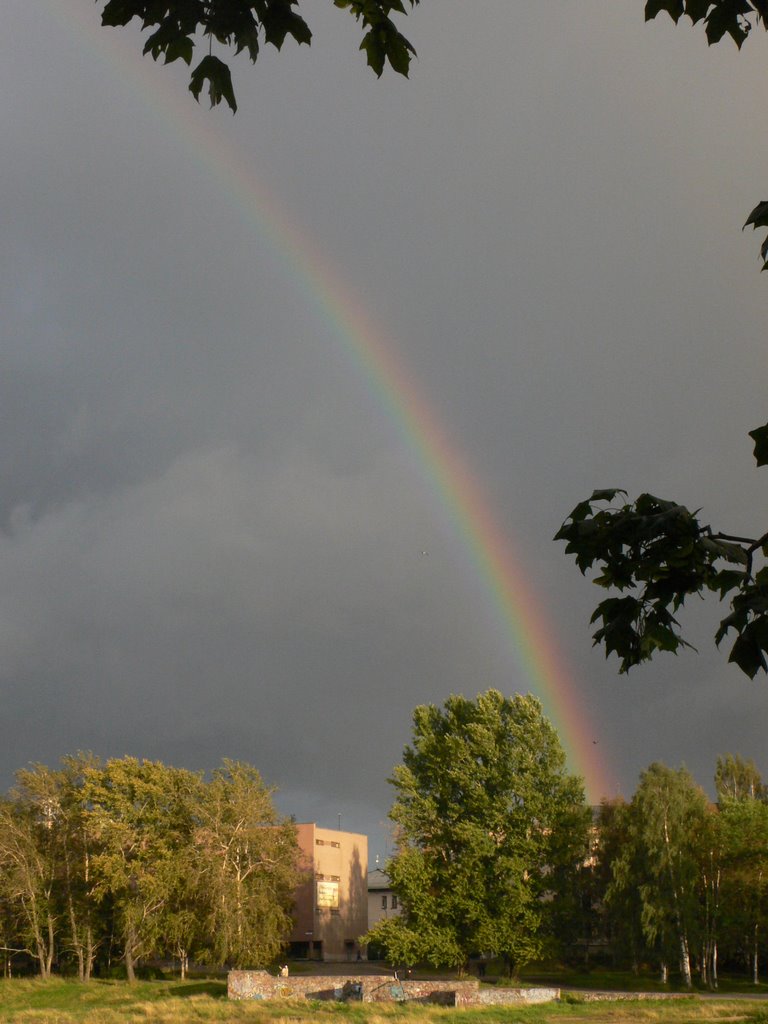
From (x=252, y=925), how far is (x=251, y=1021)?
2079 cm

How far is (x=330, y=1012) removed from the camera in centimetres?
4516

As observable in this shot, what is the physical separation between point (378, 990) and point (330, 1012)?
7194 millimetres

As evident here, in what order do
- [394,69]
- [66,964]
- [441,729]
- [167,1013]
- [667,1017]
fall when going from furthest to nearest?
[66,964], [441,729], [167,1013], [667,1017], [394,69]

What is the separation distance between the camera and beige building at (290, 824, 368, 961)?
87500 millimetres

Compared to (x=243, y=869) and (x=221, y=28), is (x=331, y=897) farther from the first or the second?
(x=221, y=28)

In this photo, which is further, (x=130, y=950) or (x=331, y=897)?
(x=331, y=897)

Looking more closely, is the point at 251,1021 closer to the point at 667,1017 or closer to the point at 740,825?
the point at 667,1017

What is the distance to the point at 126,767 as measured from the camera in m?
69.9

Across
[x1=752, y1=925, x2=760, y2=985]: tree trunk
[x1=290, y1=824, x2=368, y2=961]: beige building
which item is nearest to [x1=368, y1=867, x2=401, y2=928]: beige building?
[x1=290, y1=824, x2=368, y2=961]: beige building

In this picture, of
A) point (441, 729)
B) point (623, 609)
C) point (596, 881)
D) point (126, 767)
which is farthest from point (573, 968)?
point (623, 609)

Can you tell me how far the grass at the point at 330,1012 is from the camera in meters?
40.4

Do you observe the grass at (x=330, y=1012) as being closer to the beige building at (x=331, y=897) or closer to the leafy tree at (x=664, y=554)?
the beige building at (x=331, y=897)

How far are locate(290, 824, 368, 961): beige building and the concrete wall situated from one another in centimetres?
2760

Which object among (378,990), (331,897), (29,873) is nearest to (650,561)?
(378,990)
